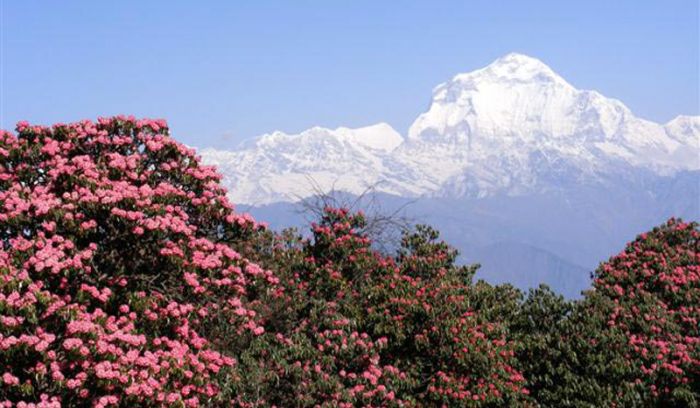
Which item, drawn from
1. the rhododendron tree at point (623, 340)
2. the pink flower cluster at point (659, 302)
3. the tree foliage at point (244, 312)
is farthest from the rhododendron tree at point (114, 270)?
the pink flower cluster at point (659, 302)

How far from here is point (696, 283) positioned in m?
21.9

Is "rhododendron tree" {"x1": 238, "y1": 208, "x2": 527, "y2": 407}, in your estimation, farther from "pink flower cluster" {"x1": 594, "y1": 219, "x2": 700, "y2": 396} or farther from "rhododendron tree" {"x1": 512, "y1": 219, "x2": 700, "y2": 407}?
"pink flower cluster" {"x1": 594, "y1": 219, "x2": 700, "y2": 396}

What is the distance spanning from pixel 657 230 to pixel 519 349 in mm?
10669

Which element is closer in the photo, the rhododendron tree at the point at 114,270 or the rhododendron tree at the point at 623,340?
the rhododendron tree at the point at 114,270

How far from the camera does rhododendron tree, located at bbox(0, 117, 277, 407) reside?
984cm

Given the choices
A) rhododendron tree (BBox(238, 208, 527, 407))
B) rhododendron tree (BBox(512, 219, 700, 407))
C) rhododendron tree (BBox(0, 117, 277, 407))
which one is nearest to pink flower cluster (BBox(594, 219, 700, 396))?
rhododendron tree (BBox(512, 219, 700, 407))

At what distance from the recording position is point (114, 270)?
39.8 ft

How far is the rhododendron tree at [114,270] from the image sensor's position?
9.84 m

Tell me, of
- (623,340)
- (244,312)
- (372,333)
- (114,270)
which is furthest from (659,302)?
(114,270)

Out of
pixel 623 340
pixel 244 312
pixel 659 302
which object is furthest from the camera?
pixel 659 302

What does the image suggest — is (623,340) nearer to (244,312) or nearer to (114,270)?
(244,312)

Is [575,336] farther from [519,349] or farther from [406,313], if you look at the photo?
[406,313]

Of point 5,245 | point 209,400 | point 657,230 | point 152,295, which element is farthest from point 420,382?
point 657,230

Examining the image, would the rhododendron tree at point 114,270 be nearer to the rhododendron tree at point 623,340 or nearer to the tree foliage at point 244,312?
the tree foliage at point 244,312
